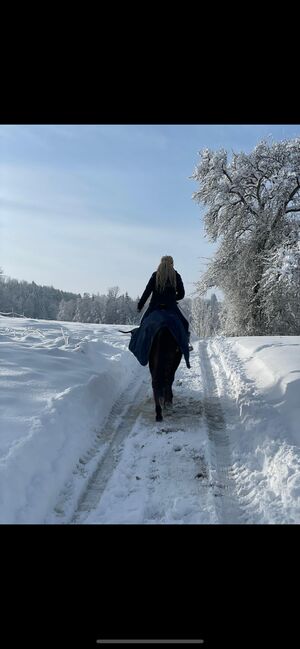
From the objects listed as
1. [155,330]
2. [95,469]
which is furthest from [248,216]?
[95,469]

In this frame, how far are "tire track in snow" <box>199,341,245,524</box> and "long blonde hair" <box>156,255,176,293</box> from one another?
1871mm

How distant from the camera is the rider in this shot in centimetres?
625

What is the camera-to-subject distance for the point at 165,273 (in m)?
6.23

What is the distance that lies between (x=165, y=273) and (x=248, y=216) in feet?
50.9

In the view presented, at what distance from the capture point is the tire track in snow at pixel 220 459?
3352 mm

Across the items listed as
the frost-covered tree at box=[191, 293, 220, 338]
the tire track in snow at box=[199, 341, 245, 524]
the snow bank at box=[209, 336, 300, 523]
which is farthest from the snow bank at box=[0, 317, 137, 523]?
the frost-covered tree at box=[191, 293, 220, 338]

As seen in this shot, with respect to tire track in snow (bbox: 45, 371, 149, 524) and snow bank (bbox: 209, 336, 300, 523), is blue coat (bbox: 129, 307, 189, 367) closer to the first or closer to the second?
tire track in snow (bbox: 45, 371, 149, 524)

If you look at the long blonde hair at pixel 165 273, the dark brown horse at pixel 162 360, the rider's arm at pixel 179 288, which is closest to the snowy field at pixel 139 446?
the dark brown horse at pixel 162 360

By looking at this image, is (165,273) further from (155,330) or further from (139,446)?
(139,446)
